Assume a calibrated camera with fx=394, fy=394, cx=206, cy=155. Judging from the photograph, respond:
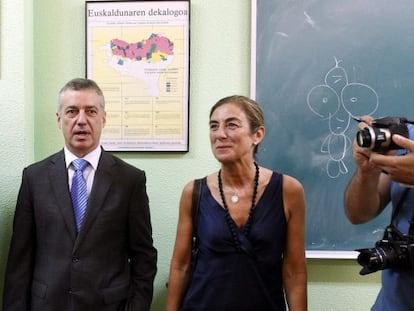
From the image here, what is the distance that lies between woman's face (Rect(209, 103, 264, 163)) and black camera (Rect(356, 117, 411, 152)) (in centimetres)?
39

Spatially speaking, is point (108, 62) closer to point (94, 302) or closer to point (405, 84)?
point (94, 302)

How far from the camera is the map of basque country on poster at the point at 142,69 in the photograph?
1.71m

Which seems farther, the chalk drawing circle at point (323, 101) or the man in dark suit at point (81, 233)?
the chalk drawing circle at point (323, 101)

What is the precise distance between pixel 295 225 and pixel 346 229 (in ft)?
1.73

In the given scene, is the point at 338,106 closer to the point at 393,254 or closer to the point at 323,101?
the point at 323,101

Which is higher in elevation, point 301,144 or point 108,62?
point 108,62

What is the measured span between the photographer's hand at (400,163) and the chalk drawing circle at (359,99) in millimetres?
704

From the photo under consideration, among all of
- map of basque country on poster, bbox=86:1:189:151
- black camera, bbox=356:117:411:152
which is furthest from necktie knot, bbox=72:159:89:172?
black camera, bbox=356:117:411:152

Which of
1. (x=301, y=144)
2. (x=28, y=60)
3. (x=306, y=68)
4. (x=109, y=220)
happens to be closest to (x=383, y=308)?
(x=301, y=144)

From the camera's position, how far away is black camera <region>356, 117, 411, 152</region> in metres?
1.00

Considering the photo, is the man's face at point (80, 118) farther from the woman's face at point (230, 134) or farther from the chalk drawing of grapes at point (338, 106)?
the chalk drawing of grapes at point (338, 106)

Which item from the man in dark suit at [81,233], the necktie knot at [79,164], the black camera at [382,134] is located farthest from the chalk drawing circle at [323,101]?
the necktie knot at [79,164]

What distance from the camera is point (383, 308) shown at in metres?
1.12

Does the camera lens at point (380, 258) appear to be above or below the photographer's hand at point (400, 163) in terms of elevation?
below
